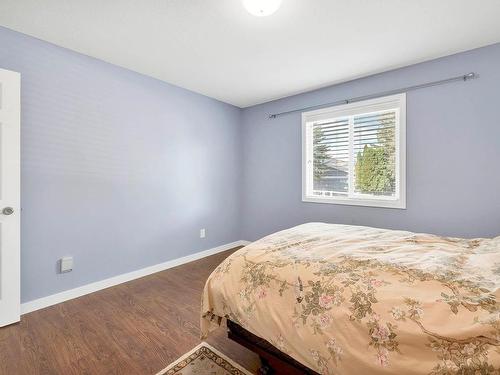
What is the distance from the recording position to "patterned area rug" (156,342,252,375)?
1.49 metres

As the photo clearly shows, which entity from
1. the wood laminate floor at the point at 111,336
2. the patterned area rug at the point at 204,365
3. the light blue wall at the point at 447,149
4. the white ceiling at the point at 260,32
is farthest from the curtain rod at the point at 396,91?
the patterned area rug at the point at 204,365

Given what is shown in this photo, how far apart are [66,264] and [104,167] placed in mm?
1017

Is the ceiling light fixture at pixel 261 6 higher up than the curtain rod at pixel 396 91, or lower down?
higher up

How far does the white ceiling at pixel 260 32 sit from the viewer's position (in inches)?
71.3

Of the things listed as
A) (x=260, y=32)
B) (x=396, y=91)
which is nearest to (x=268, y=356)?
(x=260, y=32)

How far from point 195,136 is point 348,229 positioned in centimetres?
242

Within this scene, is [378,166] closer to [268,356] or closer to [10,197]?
[268,356]

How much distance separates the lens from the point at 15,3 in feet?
5.89

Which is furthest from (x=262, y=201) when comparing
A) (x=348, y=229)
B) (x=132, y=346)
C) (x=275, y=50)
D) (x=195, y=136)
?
(x=132, y=346)

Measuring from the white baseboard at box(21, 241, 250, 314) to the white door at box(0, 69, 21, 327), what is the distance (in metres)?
0.22

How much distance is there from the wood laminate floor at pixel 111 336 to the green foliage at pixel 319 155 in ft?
7.14

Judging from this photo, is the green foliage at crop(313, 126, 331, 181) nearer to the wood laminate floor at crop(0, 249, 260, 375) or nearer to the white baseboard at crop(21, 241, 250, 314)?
the white baseboard at crop(21, 241, 250, 314)

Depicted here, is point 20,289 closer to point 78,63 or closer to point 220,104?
point 78,63

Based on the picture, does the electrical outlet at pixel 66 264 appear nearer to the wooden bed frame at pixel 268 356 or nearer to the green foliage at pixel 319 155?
the wooden bed frame at pixel 268 356
